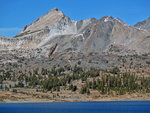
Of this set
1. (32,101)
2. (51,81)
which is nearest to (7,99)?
(32,101)

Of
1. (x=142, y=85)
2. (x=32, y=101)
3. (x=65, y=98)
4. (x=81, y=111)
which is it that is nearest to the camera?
(x=81, y=111)

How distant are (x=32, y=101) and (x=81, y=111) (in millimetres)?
47735

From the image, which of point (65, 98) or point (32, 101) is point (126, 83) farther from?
point (32, 101)

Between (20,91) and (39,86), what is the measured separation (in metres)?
22.1

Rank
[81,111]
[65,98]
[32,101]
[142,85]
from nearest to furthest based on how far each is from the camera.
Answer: [81,111] < [32,101] < [65,98] < [142,85]

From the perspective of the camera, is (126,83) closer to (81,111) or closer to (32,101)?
(32,101)

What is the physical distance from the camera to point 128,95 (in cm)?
17650

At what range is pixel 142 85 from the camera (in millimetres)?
191125

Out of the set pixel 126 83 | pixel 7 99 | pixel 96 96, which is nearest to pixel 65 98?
pixel 96 96

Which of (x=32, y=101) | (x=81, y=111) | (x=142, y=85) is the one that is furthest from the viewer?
(x=142, y=85)

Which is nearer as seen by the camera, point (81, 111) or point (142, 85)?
point (81, 111)

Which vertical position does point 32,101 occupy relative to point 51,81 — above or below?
below

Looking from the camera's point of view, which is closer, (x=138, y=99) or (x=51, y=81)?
(x=138, y=99)

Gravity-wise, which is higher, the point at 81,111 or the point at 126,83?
the point at 126,83
